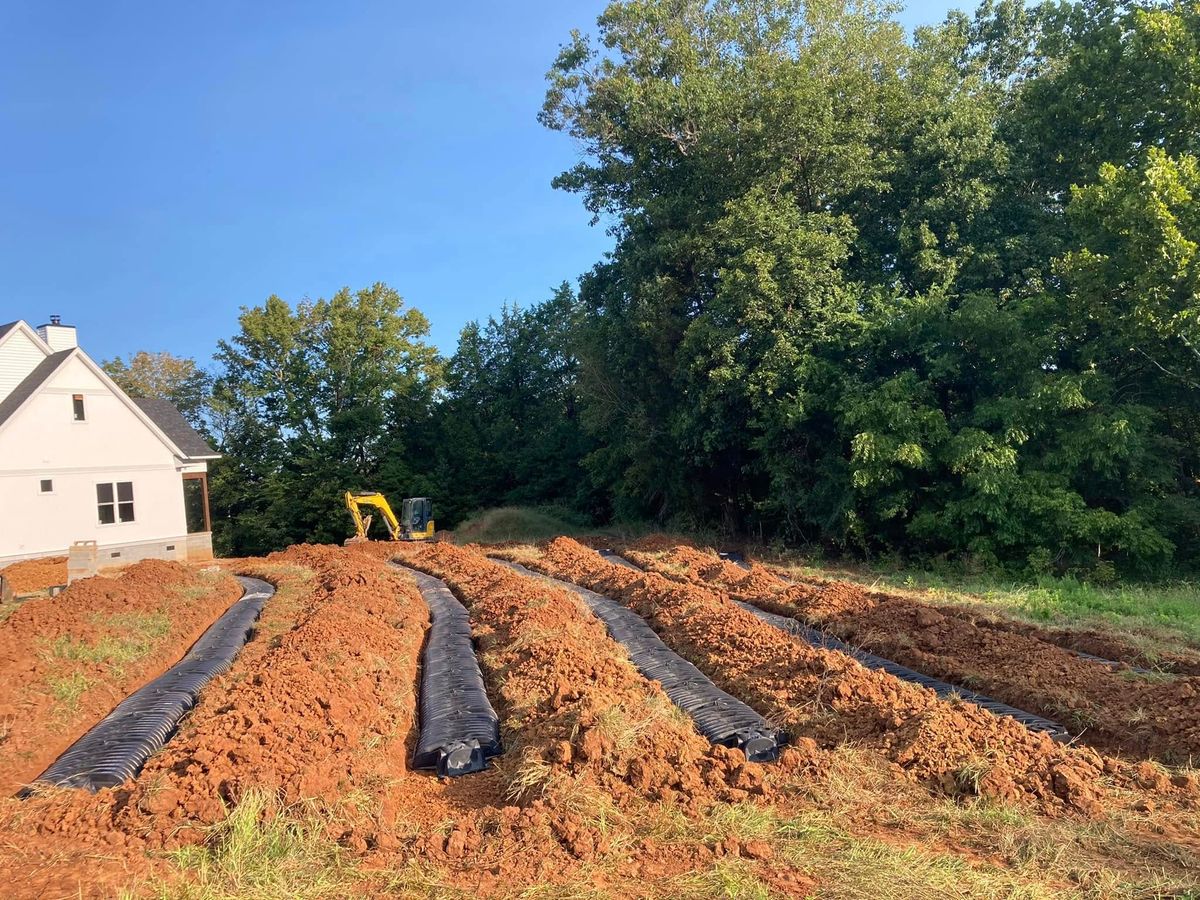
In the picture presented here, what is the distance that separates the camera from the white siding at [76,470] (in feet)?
63.0

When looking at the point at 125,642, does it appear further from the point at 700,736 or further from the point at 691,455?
the point at 691,455

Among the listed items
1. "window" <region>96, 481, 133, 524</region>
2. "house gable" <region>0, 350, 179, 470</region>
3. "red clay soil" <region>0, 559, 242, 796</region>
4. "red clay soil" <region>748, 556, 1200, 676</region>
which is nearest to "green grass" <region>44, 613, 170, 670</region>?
"red clay soil" <region>0, 559, 242, 796</region>

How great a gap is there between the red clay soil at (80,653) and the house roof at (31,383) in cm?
875

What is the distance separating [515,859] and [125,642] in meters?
7.68

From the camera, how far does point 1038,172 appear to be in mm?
17688

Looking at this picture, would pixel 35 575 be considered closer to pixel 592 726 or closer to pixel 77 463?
pixel 77 463

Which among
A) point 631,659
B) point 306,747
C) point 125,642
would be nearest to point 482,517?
point 125,642

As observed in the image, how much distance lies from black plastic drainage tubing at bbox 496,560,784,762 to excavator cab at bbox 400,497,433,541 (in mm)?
15732

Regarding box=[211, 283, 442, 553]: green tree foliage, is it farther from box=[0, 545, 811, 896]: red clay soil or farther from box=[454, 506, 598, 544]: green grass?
box=[0, 545, 811, 896]: red clay soil

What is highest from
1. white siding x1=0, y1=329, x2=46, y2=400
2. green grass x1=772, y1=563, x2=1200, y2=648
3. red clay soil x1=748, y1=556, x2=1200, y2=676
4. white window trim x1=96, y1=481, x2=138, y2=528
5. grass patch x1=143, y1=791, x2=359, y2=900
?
white siding x1=0, y1=329, x2=46, y2=400

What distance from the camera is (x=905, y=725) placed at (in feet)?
18.1

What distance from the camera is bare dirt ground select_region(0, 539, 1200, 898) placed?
3.92 m

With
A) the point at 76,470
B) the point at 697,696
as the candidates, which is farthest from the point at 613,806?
the point at 76,470

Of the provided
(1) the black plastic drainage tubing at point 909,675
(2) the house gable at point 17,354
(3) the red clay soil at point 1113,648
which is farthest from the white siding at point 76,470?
(3) the red clay soil at point 1113,648
